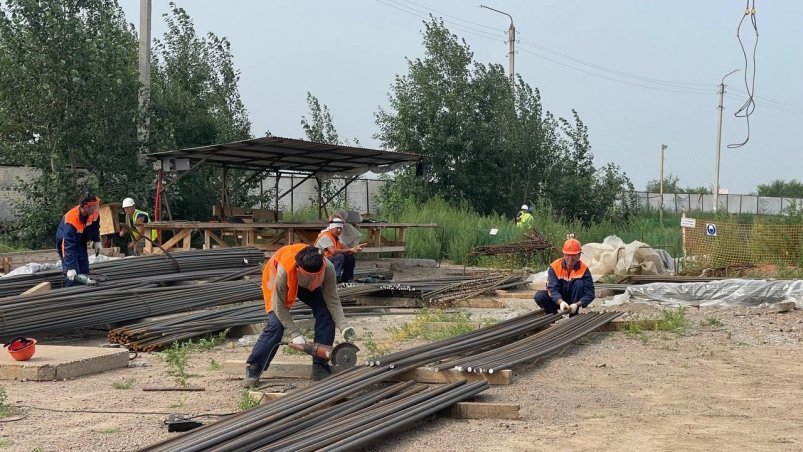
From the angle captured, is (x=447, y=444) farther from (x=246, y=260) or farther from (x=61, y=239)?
(x=246, y=260)

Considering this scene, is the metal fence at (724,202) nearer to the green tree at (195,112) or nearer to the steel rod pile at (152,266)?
the green tree at (195,112)

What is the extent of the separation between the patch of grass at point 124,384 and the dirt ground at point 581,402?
5cm

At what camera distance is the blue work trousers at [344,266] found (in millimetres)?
14195

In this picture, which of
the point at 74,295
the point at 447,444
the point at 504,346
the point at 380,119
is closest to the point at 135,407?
the point at 447,444

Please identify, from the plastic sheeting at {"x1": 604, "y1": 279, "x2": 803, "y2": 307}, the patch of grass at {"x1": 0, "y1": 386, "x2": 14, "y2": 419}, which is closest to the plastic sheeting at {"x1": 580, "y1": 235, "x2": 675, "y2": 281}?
the plastic sheeting at {"x1": 604, "y1": 279, "x2": 803, "y2": 307}

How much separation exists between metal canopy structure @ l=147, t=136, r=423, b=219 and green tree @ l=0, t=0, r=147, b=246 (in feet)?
5.98

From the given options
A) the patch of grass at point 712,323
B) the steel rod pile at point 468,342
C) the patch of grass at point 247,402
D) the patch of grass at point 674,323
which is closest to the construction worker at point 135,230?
the steel rod pile at point 468,342

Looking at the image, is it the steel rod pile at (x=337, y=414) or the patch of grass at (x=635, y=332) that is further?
the patch of grass at (x=635, y=332)

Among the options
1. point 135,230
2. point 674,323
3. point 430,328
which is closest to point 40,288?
point 430,328

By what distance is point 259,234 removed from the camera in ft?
66.3

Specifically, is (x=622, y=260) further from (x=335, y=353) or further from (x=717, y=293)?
(x=335, y=353)

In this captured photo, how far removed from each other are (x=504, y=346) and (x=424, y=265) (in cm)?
1295

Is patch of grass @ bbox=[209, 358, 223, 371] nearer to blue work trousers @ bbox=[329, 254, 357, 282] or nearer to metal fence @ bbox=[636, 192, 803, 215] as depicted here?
blue work trousers @ bbox=[329, 254, 357, 282]

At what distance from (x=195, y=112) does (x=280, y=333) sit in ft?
59.4
